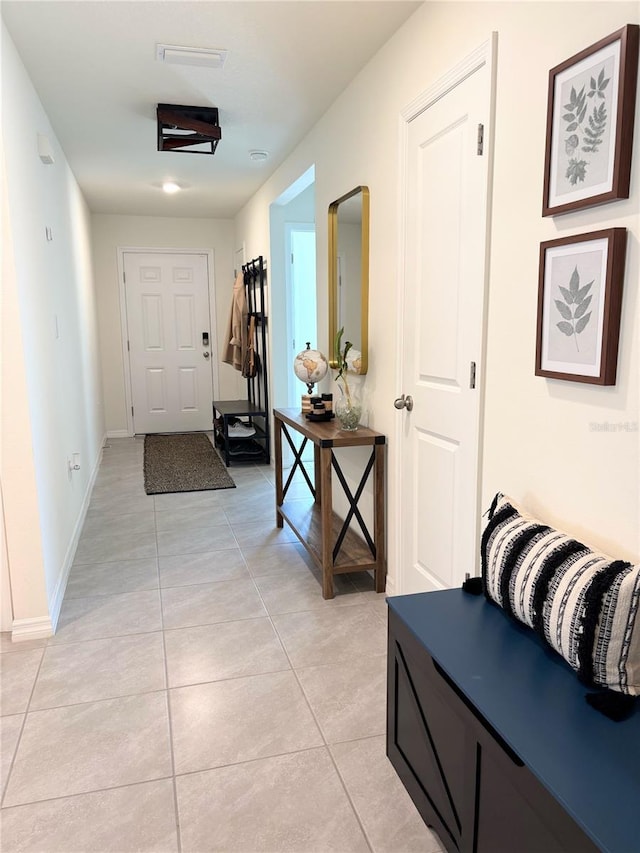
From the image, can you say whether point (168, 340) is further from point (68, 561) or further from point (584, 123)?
point (584, 123)

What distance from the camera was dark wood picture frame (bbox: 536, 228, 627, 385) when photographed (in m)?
1.38

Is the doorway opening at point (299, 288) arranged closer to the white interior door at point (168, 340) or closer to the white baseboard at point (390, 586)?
the white interior door at point (168, 340)

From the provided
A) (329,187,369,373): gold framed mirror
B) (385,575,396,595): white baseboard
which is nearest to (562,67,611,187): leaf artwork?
(329,187,369,373): gold framed mirror

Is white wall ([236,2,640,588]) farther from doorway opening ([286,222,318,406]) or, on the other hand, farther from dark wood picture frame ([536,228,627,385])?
doorway opening ([286,222,318,406])

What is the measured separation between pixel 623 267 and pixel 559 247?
0.23 meters

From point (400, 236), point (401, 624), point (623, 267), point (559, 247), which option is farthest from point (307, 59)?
point (401, 624)

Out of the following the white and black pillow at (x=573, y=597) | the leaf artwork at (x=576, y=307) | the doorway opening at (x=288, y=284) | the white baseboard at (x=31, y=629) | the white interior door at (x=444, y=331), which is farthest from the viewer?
the doorway opening at (x=288, y=284)

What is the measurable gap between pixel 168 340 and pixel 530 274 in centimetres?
576

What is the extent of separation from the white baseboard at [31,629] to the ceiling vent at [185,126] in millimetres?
2574

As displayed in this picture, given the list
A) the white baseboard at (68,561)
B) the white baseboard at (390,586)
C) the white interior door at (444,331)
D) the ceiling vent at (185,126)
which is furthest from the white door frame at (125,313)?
the white interior door at (444,331)

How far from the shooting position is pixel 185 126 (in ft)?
10.6

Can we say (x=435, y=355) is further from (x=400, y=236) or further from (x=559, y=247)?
(x=559, y=247)

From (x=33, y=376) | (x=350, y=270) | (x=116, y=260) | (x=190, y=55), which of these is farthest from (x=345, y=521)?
(x=116, y=260)

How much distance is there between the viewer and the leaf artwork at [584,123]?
1.38 m
